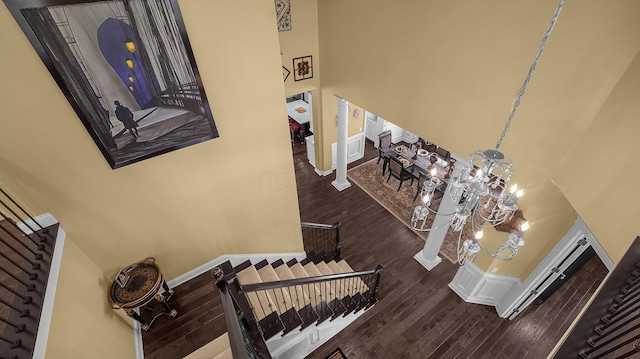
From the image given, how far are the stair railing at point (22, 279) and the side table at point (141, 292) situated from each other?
1031mm

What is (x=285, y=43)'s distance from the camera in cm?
549

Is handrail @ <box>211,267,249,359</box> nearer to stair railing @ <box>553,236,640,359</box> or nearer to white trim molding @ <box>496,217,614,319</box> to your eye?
stair railing @ <box>553,236,640,359</box>

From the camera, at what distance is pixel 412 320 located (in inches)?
187

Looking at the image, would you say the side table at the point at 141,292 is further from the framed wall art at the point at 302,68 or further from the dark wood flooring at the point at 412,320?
the framed wall art at the point at 302,68

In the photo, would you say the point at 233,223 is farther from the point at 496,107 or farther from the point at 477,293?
the point at 477,293

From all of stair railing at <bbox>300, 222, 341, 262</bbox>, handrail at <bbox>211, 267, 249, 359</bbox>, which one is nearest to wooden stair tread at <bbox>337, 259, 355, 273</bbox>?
stair railing at <bbox>300, 222, 341, 262</bbox>

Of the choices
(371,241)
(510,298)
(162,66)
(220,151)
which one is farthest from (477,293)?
(162,66)

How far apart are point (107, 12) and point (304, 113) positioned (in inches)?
322

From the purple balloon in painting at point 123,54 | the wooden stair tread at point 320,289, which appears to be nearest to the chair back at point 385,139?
the wooden stair tread at point 320,289

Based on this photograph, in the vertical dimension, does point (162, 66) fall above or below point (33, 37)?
below

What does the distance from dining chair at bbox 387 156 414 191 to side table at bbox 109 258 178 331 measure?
578cm

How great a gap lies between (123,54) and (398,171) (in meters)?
6.41

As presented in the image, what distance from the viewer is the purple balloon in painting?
2195 mm

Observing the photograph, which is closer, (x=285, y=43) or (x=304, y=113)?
(x=285, y=43)
